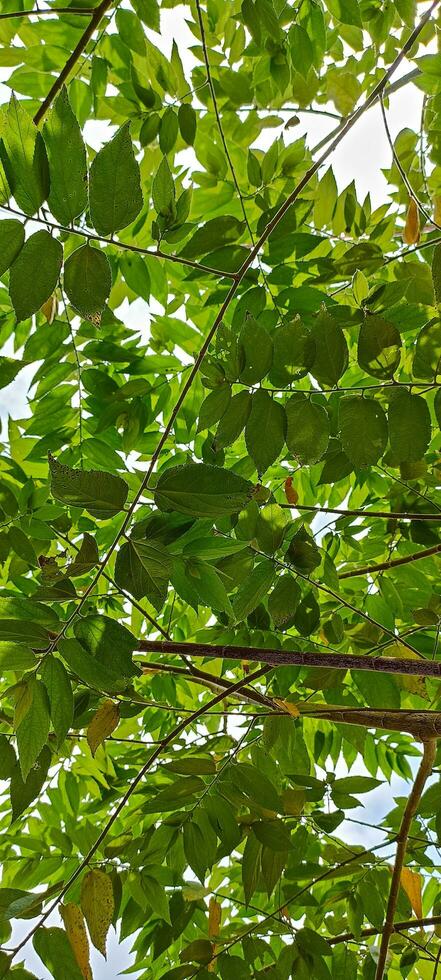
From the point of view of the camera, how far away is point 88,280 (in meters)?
0.67

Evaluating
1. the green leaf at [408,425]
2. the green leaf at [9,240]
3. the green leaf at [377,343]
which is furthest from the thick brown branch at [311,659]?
the green leaf at [9,240]

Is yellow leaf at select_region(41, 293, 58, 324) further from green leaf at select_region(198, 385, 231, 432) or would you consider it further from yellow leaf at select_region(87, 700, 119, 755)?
yellow leaf at select_region(87, 700, 119, 755)

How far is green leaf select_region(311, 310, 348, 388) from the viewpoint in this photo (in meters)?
0.79

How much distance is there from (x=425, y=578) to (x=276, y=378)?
708 mm

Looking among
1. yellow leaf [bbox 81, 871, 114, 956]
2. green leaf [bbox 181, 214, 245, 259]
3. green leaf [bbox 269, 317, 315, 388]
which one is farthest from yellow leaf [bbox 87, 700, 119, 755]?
green leaf [bbox 181, 214, 245, 259]

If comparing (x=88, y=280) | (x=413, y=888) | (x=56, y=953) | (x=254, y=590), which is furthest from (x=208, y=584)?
(x=413, y=888)

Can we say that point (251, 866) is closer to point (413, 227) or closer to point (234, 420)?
point (234, 420)

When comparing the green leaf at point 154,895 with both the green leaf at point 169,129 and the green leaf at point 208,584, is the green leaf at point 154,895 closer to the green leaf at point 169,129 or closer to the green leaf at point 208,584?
the green leaf at point 208,584

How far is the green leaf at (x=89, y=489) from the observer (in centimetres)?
66

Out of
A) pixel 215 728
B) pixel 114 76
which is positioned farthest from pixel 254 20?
pixel 215 728

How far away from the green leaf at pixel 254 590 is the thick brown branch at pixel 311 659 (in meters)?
0.06

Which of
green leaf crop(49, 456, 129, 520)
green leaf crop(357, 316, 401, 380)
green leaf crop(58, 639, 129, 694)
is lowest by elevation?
green leaf crop(58, 639, 129, 694)

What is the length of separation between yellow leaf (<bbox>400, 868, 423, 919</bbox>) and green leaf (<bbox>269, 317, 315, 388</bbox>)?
0.87 m

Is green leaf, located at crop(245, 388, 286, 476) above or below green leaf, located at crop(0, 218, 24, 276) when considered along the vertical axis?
below
